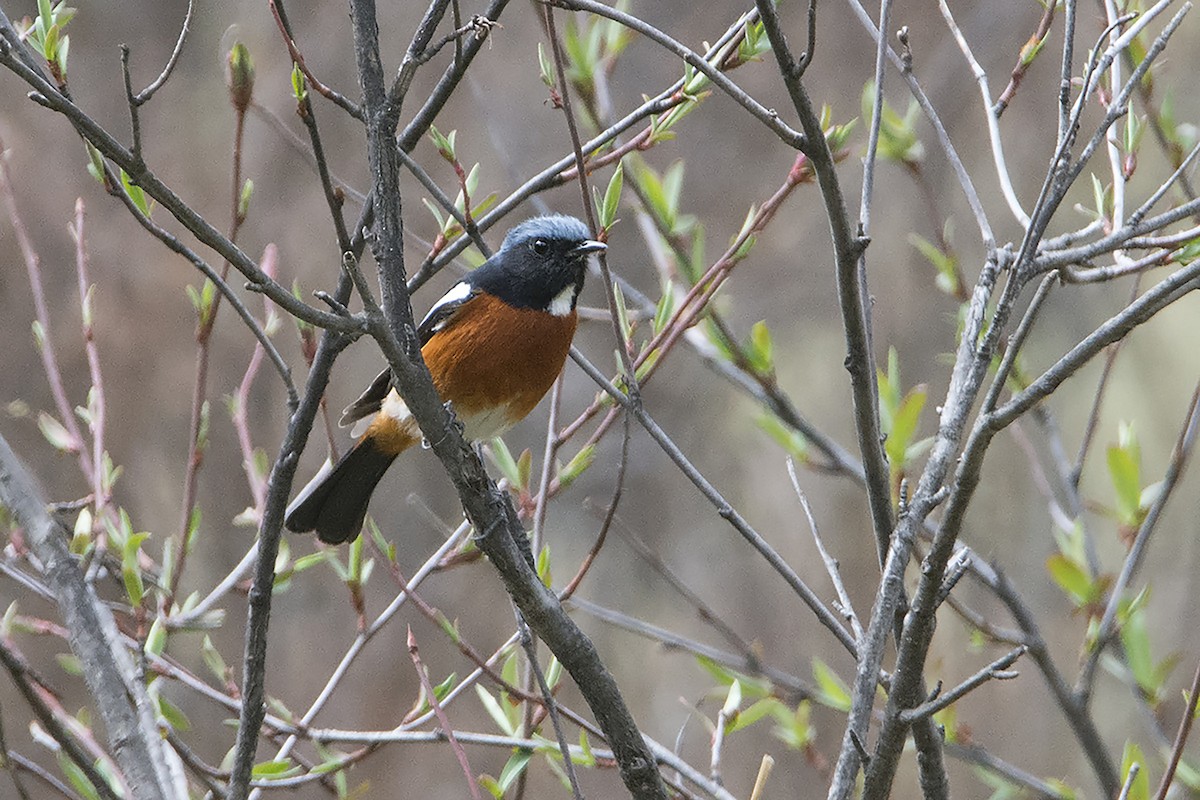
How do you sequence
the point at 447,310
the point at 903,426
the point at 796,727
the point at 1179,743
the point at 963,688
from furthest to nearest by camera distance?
the point at 447,310, the point at 796,727, the point at 903,426, the point at 1179,743, the point at 963,688

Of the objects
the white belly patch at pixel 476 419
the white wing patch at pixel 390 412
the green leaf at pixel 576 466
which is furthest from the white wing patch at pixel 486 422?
the green leaf at pixel 576 466

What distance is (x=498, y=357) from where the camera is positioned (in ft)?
13.5

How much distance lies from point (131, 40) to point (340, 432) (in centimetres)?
241

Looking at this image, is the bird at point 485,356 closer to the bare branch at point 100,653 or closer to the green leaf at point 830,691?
the green leaf at point 830,691

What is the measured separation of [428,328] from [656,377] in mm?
3772

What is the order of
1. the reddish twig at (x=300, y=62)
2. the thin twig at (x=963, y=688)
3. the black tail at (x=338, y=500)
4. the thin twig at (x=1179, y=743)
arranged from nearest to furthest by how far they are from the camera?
1. the thin twig at (x=963, y=688)
2. the thin twig at (x=1179, y=743)
3. the reddish twig at (x=300, y=62)
4. the black tail at (x=338, y=500)

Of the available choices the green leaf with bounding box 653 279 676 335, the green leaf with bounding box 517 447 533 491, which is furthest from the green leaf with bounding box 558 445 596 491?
the green leaf with bounding box 653 279 676 335

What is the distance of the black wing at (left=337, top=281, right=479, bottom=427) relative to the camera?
4.26m

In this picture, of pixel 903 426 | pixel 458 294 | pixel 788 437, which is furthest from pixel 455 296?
pixel 903 426

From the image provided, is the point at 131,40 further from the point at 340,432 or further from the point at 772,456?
the point at 772,456

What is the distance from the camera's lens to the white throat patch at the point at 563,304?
13.8ft

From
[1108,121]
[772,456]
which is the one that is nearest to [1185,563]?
[772,456]

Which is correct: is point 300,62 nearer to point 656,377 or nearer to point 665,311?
point 665,311

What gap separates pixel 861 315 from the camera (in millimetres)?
2221
